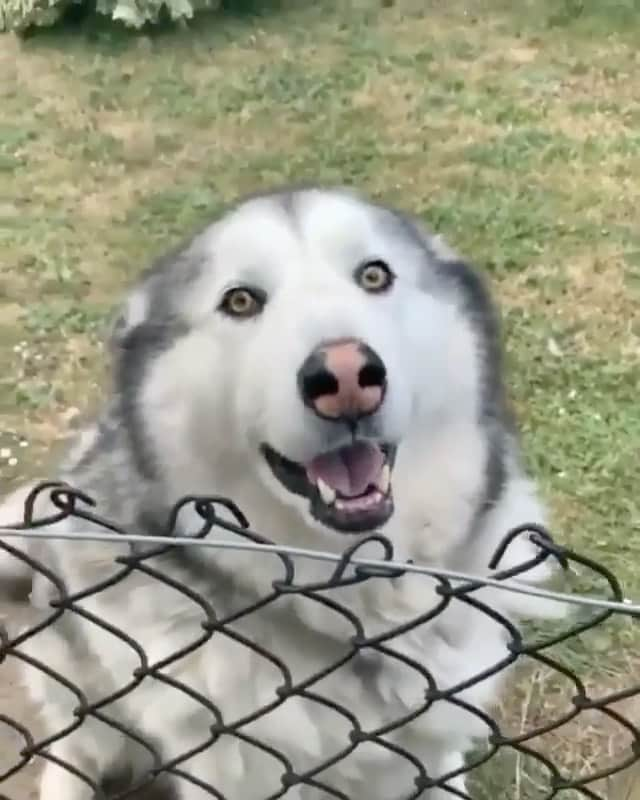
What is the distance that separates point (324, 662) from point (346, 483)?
1.01 ft

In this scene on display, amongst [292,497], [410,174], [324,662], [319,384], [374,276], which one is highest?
[410,174]

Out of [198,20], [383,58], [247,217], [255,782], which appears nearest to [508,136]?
[383,58]

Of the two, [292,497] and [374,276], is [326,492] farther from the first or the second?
[374,276]

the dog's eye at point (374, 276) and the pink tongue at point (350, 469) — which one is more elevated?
the dog's eye at point (374, 276)

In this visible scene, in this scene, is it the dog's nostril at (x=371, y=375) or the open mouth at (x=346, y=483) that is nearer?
the dog's nostril at (x=371, y=375)

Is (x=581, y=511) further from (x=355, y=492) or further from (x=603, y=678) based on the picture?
(x=355, y=492)

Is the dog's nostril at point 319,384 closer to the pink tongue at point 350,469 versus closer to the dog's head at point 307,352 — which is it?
the dog's head at point 307,352

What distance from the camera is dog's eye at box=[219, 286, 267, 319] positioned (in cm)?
181

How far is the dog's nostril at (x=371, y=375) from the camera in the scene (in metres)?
1.59

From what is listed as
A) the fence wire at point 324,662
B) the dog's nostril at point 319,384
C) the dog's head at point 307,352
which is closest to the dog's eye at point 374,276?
the dog's head at point 307,352

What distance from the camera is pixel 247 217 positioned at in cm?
190

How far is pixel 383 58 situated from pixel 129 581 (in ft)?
12.2

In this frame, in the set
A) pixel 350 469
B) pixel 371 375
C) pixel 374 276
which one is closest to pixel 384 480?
pixel 350 469

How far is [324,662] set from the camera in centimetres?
187
